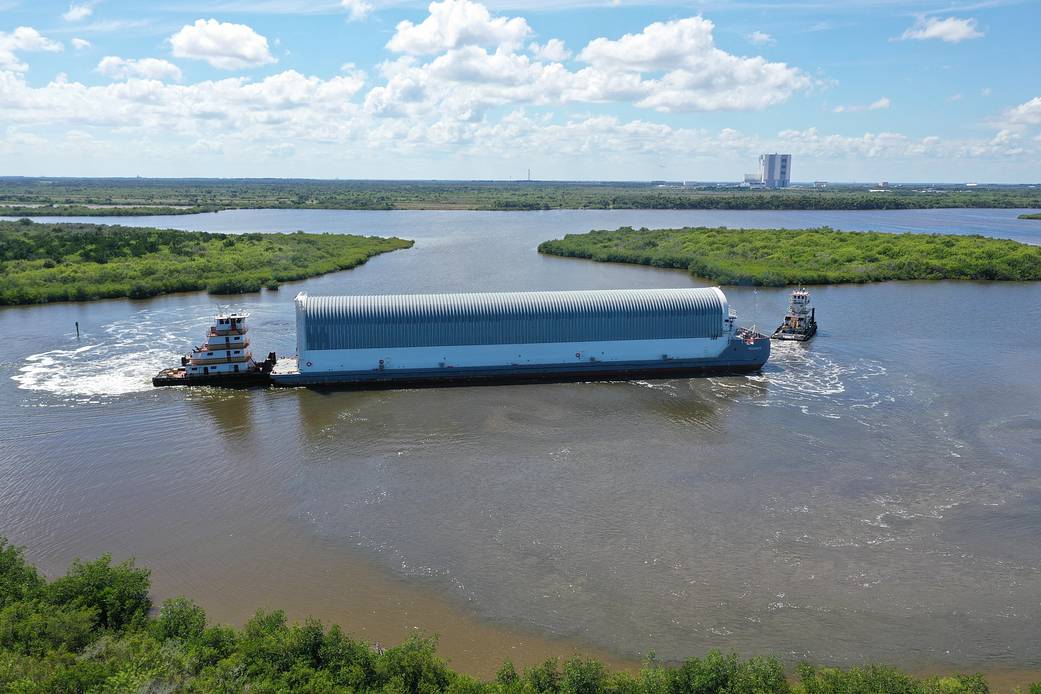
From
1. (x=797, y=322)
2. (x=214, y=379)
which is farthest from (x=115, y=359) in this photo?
(x=797, y=322)

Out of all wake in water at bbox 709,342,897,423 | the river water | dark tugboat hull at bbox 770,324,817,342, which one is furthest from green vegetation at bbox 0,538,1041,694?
dark tugboat hull at bbox 770,324,817,342

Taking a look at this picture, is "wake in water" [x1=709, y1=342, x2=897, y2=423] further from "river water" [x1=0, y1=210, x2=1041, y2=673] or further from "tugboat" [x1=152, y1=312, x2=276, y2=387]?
"tugboat" [x1=152, y1=312, x2=276, y2=387]

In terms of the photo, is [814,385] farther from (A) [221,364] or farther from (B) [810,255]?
(B) [810,255]

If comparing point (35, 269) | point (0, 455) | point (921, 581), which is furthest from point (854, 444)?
point (35, 269)

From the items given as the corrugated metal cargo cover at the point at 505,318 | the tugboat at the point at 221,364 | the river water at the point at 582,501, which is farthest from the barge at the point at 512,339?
the tugboat at the point at 221,364

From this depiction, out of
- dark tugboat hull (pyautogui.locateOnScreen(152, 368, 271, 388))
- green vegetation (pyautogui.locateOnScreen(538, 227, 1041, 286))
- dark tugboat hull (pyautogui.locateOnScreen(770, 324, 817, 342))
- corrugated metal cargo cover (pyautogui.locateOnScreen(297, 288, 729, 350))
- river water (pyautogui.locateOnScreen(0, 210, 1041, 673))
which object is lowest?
river water (pyautogui.locateOnScreen(0, 210, 1041, 673))
